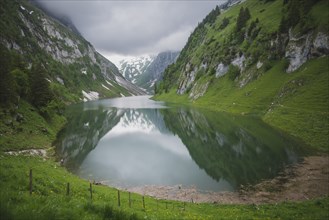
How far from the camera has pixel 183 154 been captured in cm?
5678

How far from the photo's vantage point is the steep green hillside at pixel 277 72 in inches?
2707

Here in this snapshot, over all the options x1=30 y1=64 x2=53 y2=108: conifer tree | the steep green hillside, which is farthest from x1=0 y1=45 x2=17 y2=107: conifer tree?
the steep green hillside

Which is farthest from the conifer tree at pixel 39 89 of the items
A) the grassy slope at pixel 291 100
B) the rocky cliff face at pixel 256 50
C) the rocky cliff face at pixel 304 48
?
A: the rocky cliff face at pixel 304 48

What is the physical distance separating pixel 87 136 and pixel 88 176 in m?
32.5

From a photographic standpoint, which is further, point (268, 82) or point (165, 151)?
point (268, 82)

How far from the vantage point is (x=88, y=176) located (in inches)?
1654

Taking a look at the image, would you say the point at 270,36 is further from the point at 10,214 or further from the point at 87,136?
the point at 10,214

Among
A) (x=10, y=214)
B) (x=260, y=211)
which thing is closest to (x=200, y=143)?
(x=260, y=211)

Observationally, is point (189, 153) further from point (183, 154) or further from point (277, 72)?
point (277, 72)

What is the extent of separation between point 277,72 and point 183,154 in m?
73.9

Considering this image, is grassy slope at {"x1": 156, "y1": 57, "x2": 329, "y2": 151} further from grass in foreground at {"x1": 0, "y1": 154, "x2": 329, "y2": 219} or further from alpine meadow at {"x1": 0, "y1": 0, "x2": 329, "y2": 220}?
grass in foreground at {"x1": 0, "y1": 154, "x2": 329, "y2": 219}

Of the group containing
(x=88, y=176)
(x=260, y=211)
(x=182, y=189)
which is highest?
(x=88, y=176)

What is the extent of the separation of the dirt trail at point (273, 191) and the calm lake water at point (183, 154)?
1.94 m

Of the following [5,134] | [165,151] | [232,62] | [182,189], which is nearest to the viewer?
[182,189]
